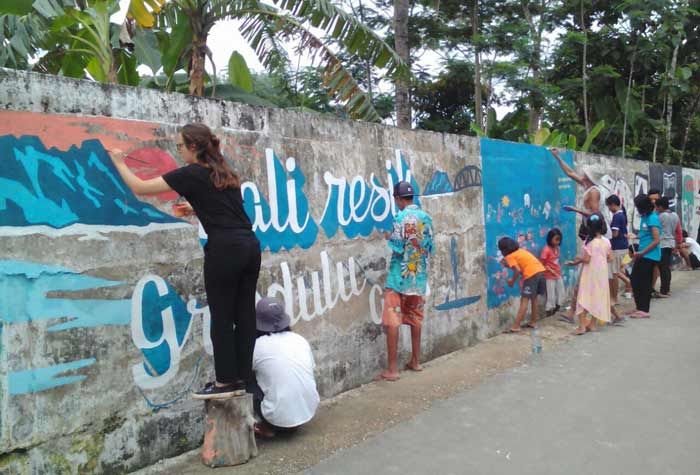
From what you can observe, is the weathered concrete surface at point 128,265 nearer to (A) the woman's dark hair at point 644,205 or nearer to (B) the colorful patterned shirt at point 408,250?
(B) the colorful patterned shirt at point 408,250

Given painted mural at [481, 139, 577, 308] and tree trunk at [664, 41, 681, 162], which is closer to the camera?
painted mural at [481, 139, 577, 308]

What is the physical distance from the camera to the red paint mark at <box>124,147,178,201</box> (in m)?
3.51

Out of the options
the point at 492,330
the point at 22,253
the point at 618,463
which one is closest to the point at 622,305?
the point at 492,330

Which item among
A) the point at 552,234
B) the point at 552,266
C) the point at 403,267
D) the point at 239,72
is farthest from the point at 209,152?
the point at 552,266

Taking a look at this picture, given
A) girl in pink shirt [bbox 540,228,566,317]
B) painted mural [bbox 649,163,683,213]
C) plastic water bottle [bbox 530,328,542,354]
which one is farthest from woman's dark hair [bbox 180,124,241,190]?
painted mural [bbox 649,163,683,213]

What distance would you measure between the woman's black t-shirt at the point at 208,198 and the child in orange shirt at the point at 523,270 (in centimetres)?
439

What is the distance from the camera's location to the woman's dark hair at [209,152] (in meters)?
3.26

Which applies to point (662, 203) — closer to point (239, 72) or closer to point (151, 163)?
point (239, 72)

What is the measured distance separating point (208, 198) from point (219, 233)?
207 mm

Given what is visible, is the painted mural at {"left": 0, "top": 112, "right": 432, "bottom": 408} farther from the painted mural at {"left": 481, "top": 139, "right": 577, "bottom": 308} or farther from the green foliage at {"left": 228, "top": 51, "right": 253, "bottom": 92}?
the painted mural at {"left": 481, "top": 139, "right": 577, "bottom": 308}

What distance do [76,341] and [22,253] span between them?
0.55 metres

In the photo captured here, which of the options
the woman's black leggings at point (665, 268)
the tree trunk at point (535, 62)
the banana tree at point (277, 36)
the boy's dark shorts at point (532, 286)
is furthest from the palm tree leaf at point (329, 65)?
the tree trunk at point (535, 62)

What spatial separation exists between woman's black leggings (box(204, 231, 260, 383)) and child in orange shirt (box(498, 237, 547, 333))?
4292 millimetres

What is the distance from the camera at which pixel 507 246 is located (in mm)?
6977
